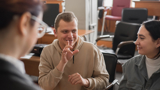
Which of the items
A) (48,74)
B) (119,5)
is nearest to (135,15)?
(119,5)

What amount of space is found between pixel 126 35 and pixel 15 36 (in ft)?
8.95

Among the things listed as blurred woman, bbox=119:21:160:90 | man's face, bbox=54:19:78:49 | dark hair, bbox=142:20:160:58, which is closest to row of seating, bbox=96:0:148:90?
blurred woman, bbox=119:21:160:90

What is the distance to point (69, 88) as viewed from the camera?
1.42 meters

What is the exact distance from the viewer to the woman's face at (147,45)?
1.49 m

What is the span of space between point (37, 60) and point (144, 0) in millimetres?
3834

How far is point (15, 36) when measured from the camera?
45cm

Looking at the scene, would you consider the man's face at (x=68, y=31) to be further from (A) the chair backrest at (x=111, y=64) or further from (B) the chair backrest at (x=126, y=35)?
(B) the chair backrest at (x=126, y=35)

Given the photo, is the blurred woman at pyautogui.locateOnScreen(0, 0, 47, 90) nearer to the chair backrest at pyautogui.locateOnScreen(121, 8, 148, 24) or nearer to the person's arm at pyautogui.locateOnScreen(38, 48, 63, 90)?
the person's arm at pyautogui.locateOnScreen(38, 48, 63, 90)

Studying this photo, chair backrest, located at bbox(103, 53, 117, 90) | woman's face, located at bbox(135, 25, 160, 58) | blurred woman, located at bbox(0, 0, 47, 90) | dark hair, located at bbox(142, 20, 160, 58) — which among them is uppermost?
blurred woman, located at bbox(0, 0, 47, 90)

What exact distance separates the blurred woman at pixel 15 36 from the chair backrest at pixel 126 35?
8.44ft

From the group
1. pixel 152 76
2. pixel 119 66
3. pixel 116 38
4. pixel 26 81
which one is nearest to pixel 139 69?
pixel 152 76

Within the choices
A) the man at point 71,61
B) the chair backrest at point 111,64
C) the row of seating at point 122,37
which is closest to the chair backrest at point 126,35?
the row of seating at point 122,37

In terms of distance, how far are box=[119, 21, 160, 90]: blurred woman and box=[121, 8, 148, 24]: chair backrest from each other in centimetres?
242

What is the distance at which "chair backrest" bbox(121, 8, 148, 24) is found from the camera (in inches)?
149
